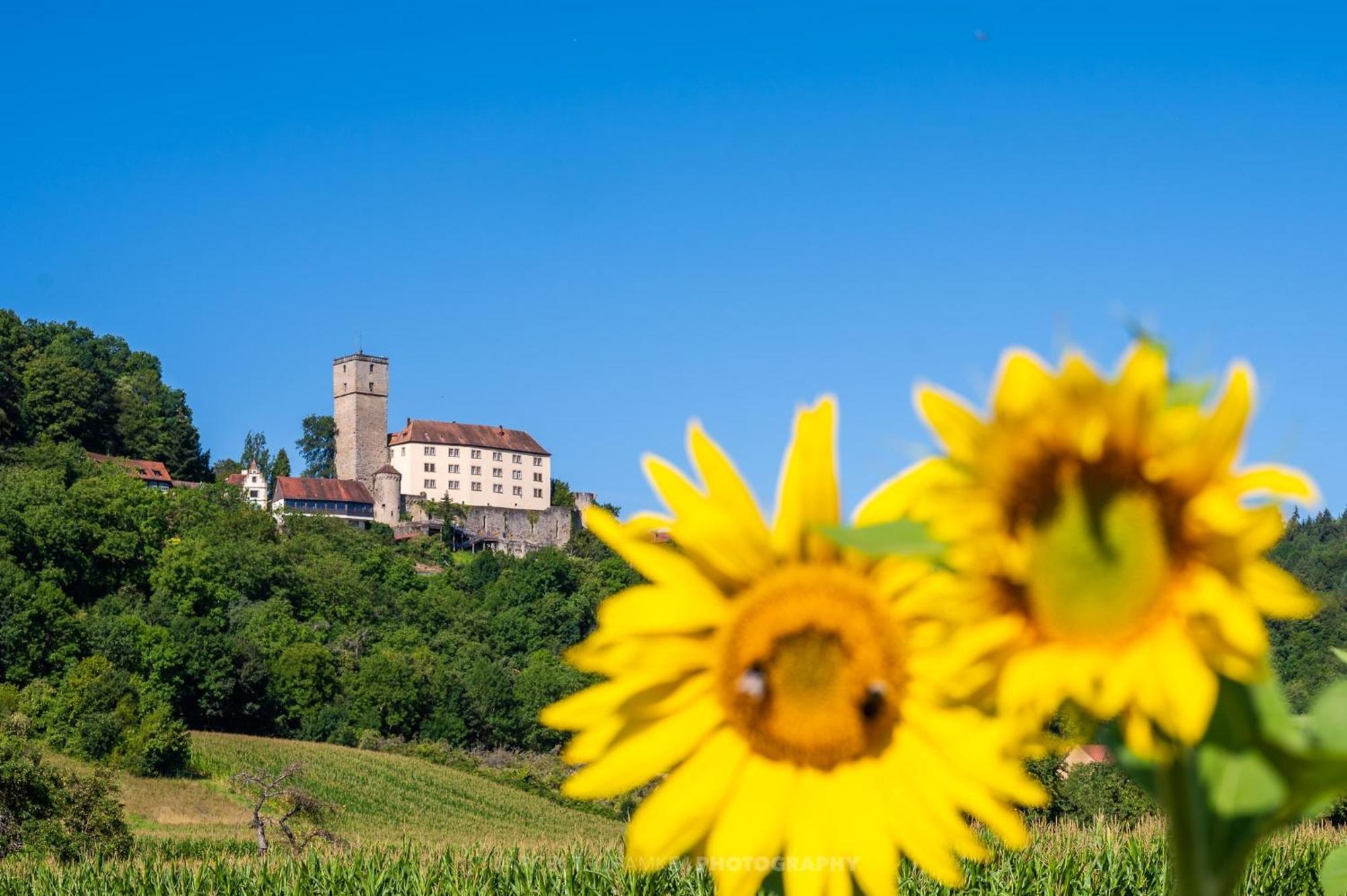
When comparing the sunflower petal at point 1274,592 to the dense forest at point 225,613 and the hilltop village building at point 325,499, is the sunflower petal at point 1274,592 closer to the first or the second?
the dense forest at point 225,613

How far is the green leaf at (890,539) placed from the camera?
456mm

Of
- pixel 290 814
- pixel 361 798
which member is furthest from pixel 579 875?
pixel 361 798

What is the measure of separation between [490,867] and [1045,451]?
9.13m

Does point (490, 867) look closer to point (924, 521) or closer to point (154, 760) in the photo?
point (924, 521)

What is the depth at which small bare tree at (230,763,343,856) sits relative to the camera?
2361 cm

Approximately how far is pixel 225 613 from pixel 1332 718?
221ft

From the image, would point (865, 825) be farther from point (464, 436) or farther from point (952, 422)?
point (464, 436)

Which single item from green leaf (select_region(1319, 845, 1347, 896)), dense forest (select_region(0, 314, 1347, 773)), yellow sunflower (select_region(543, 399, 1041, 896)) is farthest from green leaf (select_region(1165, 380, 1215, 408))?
dense forest (select_region(0, 314, 1347, 773))

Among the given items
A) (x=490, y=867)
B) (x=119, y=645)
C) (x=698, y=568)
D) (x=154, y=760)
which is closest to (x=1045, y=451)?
(x=698, y=568)

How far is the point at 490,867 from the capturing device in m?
9.02

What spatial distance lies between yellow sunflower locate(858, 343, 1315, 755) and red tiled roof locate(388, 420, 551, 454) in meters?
89.7

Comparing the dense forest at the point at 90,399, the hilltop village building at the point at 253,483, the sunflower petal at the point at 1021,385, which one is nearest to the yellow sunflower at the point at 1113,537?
the sunflower petal at the point at 1021,385

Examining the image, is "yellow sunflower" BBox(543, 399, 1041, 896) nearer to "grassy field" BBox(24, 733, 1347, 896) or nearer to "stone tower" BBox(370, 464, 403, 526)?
"grassy field" BBox(24, 733, 1347, 896)

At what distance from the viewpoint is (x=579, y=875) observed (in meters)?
8.15
